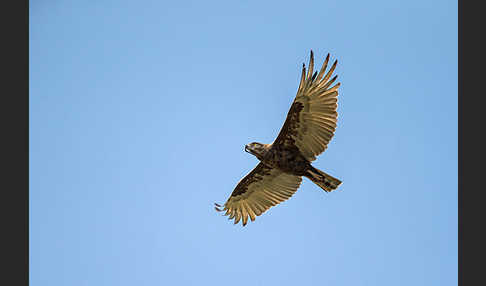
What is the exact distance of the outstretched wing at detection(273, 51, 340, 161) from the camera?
13.3 meters

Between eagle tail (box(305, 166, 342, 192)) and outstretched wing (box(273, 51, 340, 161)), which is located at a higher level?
outstretched wing (box(273, 51, 340, 161))

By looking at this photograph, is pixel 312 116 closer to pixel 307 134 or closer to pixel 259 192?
pixel 307 134

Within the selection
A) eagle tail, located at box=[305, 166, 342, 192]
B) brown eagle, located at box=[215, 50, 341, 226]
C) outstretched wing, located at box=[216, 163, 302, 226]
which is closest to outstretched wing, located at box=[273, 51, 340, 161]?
brown eagle, located at box=[215, 50, 341, 226]

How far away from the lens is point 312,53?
42.6 feet

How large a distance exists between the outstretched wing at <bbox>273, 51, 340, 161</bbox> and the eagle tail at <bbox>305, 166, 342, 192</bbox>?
1.11ft

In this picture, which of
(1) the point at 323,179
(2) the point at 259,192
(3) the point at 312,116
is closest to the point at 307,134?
(3) the point at 312,116

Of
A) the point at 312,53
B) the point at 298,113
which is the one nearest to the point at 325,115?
the point at 298,113

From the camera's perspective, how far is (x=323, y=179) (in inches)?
537

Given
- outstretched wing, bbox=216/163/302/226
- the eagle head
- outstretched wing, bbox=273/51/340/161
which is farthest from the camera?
outstretched wing, bbox=216/163/302/226

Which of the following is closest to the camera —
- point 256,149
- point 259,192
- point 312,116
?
point 312,116

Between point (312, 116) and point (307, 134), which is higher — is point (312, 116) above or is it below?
above

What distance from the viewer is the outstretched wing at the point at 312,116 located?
524 inches

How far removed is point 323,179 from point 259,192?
2.73 meters

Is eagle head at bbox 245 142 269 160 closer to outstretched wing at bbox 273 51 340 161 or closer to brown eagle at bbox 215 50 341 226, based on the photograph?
brown eagle at bbox 215 50 341 226
